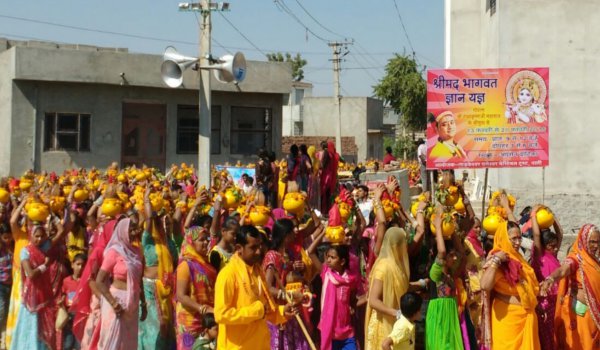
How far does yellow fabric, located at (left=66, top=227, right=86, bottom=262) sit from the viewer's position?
941cm

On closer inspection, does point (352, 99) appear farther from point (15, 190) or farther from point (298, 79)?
point (15, 190)

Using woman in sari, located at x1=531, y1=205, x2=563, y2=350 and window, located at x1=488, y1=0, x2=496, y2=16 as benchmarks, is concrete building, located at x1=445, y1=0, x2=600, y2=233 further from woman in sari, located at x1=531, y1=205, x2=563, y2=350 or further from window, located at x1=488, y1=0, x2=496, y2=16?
woman in sari, located at x1=531, y1=205, x2=563, y2=350

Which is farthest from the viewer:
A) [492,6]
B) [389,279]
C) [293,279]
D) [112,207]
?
[492,6]

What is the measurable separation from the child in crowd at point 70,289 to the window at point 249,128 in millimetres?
16933

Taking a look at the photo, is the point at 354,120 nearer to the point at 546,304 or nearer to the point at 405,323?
the point at 546,304

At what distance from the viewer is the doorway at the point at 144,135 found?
24.0 meters

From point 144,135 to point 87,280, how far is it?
55.8ft

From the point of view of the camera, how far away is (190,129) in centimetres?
2497

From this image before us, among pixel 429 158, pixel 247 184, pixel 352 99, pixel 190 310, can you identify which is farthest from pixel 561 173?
pixel 352 99

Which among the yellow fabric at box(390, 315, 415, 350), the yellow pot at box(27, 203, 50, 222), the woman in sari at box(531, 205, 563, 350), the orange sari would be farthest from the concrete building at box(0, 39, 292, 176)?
the yellow fabric at box(390, 315, 415, 350)

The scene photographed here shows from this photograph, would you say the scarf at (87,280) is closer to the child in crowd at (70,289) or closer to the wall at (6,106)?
the child in crowd at (70,289)

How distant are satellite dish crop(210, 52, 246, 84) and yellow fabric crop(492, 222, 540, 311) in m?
7.87

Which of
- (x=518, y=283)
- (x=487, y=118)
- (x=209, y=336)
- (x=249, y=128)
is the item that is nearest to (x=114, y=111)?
(x=249, y=128)

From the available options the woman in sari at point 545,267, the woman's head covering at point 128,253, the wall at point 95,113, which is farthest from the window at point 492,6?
the woman's head covering at point 128,253
